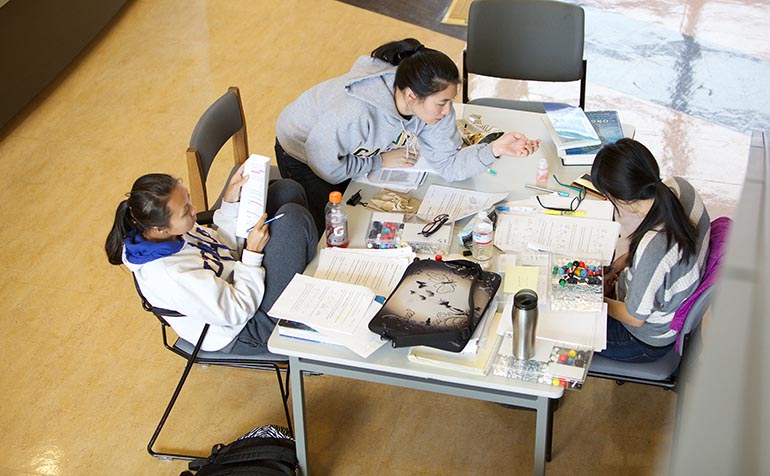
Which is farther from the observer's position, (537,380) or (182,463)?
(182,463)

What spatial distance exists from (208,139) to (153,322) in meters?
0.82

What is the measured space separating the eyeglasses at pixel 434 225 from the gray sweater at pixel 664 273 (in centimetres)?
55

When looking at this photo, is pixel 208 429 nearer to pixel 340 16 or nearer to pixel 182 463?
pixel 182 463

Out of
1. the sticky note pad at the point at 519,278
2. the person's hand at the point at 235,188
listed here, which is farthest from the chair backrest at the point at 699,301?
the person's hand at the point at 235,188

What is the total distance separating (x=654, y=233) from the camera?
6.70ft

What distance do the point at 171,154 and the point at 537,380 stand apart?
2.69 meters

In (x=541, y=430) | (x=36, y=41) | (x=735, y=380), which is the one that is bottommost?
(x=36, y=41)

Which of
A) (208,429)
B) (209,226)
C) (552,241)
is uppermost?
(552,241)

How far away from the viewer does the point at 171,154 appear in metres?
4.07

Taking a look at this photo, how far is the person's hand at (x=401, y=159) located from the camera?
108 inches

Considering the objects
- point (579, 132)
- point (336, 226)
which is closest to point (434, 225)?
point (336, 226)

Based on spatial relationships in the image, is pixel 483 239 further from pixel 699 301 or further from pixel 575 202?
pixel 699 301

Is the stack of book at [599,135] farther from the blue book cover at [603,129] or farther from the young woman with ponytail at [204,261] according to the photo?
the young woman with ponytail at [204,261]

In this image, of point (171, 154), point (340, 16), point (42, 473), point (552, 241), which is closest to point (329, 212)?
point (552, 241)
